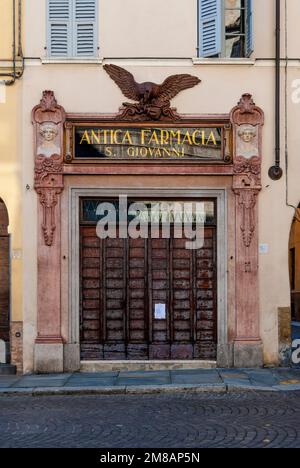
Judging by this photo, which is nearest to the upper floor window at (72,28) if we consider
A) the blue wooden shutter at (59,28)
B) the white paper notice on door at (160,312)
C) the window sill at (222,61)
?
the blue wooden shutter at (59,28)

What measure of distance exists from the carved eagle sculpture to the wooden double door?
256 cm

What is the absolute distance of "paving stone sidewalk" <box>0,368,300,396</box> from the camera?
1151 cm

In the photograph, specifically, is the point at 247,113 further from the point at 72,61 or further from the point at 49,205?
the point at 49,205

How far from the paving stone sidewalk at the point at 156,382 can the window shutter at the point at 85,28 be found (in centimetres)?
618

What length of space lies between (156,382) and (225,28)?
6.95m

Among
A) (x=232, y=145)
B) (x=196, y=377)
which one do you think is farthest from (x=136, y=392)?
(x=232, y=145)

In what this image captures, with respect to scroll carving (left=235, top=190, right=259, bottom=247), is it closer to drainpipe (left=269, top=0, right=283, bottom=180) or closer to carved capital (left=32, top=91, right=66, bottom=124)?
drainpipe (left=269, top=0, right=283, bottom=180)

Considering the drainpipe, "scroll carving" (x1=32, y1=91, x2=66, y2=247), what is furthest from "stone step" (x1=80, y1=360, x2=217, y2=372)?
the drainpipe

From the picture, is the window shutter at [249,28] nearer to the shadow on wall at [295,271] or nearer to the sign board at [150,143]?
the sign board at [150,143]

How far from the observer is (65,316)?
43.9ft

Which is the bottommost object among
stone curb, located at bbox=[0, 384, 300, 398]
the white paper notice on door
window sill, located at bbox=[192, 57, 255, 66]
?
stone curb, located at bbox=[0, 384, 300, 398]

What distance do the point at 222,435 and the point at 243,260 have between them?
5.41 m

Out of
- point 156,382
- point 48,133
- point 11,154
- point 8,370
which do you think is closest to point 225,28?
point 48,133
